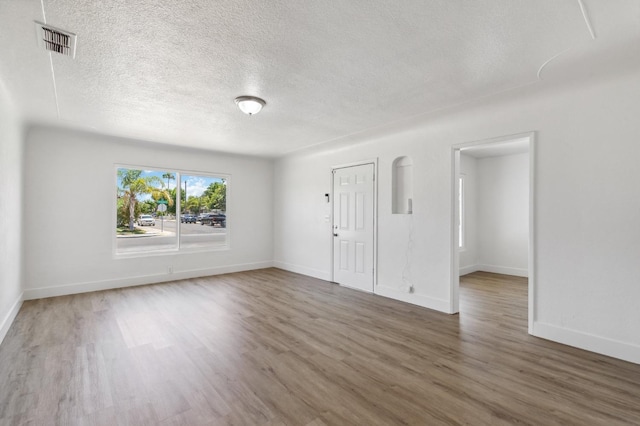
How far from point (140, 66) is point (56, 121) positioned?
272 centimetres

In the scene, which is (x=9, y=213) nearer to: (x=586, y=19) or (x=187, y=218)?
(x=187, y=218)

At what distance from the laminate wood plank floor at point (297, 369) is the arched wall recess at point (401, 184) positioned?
5.04 feet

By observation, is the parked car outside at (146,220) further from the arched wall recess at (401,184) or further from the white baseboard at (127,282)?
the arched wall recess at (401,184)

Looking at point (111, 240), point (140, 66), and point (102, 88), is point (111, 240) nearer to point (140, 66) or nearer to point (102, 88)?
point (102, 88)

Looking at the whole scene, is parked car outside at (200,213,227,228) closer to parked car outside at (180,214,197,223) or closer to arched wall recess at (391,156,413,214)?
parked car outside at (180,214,197,223)

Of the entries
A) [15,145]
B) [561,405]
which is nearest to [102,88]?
[15,145]

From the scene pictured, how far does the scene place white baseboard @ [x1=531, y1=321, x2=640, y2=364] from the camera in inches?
106

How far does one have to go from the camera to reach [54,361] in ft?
8.81

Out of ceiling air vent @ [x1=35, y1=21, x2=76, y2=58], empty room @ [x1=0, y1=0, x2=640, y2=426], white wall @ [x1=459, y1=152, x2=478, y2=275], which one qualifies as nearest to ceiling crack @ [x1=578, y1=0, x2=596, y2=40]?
empty room @ [x1=0, y1=0, x2=640, y2=426]

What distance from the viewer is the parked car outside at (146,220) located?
5.59 meters

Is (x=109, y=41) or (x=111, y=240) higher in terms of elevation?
(x=109, y=41)

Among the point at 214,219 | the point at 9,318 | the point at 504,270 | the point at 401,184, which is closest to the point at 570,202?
the point at 401,184

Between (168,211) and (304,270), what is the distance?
9.94 feet

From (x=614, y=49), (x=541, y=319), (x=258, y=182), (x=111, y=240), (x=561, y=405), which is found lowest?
(x=561, y=405)
